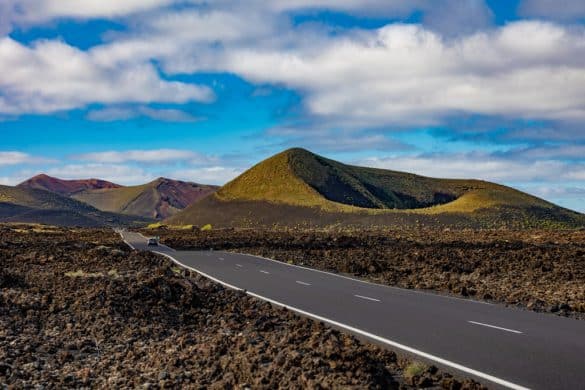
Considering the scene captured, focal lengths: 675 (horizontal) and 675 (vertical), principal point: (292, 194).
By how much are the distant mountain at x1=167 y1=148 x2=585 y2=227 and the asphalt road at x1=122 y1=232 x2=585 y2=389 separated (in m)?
98.2

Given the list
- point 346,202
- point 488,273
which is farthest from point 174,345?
point 346,202

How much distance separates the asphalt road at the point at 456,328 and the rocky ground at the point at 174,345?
0.83m

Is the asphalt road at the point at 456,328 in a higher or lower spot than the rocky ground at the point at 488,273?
lower

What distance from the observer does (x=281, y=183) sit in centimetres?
17075

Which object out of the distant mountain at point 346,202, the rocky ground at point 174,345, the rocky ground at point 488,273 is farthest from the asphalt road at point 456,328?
the distant mountain at point 346,202

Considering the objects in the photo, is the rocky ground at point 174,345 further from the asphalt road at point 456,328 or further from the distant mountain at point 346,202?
the distant mountain at point 346,202

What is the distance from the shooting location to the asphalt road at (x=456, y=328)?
899 cm

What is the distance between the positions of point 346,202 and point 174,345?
159 metres

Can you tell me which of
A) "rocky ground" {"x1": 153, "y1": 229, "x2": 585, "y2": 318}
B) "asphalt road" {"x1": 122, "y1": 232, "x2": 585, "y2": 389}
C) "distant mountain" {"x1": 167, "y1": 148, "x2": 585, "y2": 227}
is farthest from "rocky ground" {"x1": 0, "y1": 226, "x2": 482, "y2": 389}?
"distant mountain" {"x1": 167, "y1": 148, "x2": 585, "y2": 227}

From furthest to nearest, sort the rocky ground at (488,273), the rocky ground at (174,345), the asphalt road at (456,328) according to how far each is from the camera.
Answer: the rocky ground at (488,273) → the asphalt road at (456,328) → the rocky ground at (174,345)

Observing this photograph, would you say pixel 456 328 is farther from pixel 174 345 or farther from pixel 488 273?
pixel 488 273

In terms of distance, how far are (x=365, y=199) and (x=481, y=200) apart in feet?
105

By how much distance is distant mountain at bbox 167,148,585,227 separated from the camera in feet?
424

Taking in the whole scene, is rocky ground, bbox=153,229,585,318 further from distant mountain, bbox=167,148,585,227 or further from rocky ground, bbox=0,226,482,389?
distant mountain, bbox=167,148,585,227
